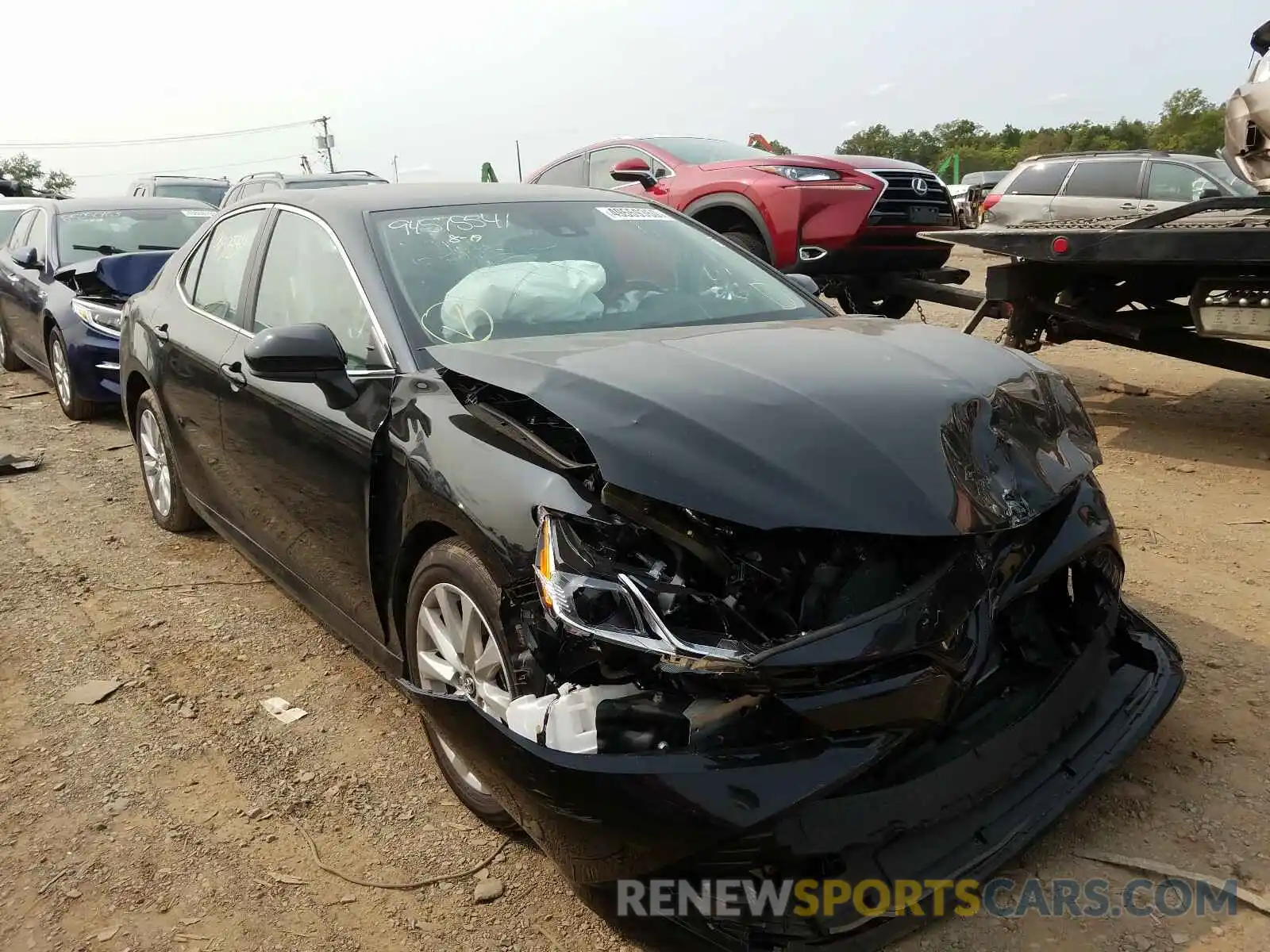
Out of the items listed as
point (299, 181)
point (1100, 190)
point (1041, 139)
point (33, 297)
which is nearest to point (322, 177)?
point (299, 181)

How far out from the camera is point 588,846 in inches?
73.4

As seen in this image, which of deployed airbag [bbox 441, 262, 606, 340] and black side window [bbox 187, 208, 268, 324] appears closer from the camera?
deployed airbag [bbox 441, 262, 606, 340]

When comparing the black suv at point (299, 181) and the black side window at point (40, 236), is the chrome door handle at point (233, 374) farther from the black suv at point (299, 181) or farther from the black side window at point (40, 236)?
the black suv at point (299, 181)

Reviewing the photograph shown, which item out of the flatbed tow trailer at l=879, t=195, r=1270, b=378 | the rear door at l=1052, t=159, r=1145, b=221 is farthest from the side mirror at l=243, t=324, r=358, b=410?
the rear door at l=1052, t=159, r=1145, b=221

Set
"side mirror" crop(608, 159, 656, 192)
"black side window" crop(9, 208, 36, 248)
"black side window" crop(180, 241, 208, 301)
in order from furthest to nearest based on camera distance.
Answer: "black side window" crop(9, 208, 36, 248) < "side mirror" crop(608, 159, 656, 192) < "black side window" crop(180, 241, 208, 301)

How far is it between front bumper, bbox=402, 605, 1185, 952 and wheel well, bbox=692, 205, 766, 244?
253 inches

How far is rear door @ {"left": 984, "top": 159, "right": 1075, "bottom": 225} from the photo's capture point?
11344 millimetres

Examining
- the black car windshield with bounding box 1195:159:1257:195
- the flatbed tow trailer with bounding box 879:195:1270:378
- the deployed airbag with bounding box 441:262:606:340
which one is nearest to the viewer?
the deployed airbag with bounding box 441:262:606:340

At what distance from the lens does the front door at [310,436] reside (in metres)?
2.77

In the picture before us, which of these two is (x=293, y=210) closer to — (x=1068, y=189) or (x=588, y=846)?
(x=588, y=846)

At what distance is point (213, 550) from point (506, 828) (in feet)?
9.33

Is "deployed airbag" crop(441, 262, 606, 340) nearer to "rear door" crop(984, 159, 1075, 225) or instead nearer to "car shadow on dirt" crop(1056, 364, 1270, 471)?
"car shadow on dirt" crop(1056, 364, 1270, 471)

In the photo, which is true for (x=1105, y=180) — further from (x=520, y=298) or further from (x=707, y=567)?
(x=707, y=567)

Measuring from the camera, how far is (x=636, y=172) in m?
8.61
